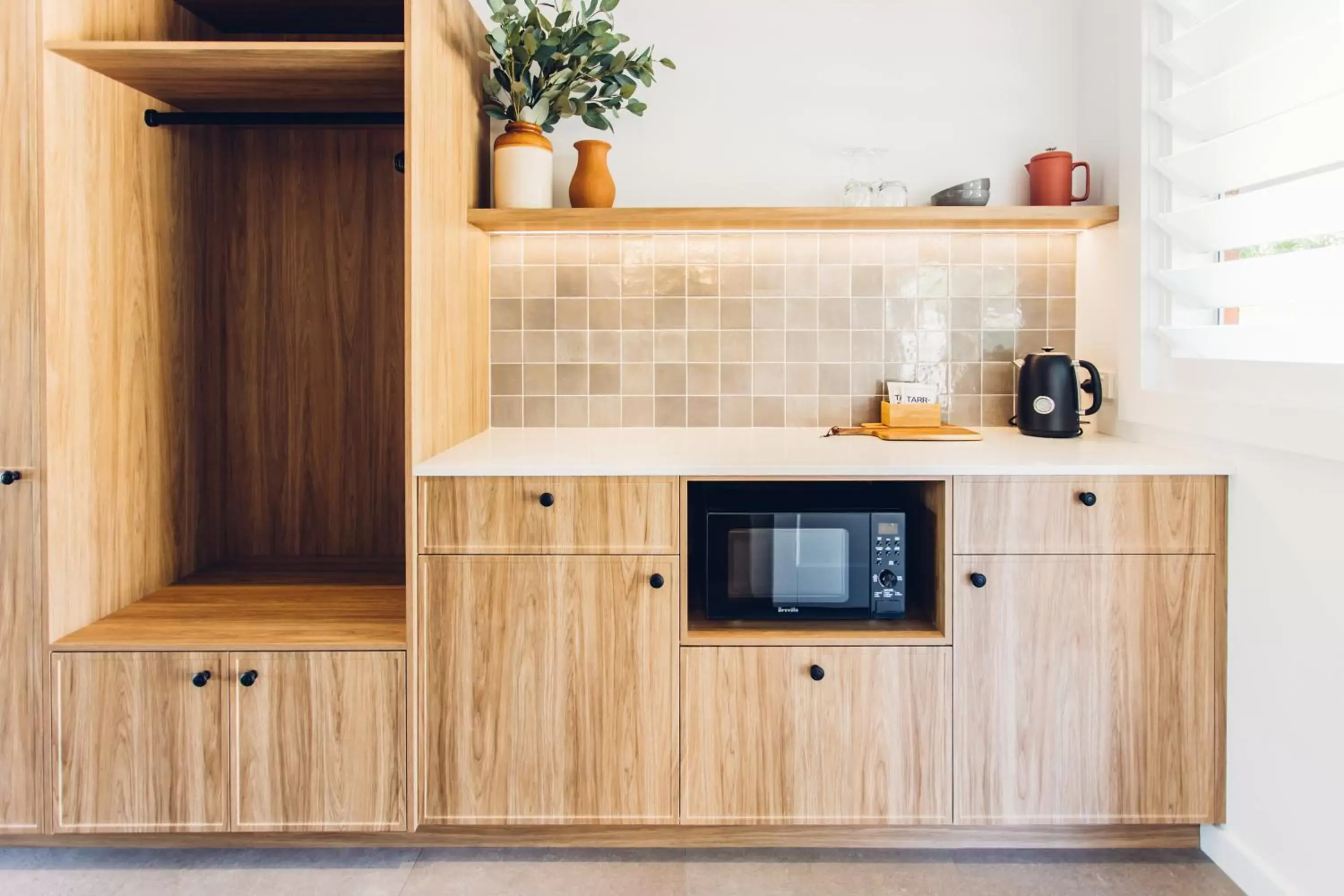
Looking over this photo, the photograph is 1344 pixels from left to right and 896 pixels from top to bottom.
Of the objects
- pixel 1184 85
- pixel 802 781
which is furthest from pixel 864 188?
pixel 802 781

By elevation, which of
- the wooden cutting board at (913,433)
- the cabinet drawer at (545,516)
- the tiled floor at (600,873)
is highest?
the wooden cutting board at (913,433)

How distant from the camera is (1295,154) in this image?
1531 millimetres

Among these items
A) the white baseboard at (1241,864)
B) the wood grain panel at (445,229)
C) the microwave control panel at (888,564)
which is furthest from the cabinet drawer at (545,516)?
the white baseboard at (1241,864)

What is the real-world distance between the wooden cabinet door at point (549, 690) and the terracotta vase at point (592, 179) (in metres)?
1.02

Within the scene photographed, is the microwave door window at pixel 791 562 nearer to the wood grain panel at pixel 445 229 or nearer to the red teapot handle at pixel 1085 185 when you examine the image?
the wood grain panel at pixel 445 229

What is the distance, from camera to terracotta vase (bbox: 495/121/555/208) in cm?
214

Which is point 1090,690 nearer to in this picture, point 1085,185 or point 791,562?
point 791,562

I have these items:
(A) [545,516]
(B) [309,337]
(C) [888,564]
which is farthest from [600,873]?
(B) [309,337]

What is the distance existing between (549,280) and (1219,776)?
204 centimetres

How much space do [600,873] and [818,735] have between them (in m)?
0.56

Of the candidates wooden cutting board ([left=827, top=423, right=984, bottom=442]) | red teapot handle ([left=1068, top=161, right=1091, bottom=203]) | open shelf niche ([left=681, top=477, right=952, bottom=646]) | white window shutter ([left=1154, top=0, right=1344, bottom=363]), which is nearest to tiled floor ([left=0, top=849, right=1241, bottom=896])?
open shelf niche ([left=681, top=477, right=952, bottom=646])

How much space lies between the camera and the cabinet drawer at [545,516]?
1731 mm

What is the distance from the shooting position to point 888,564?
181 cm

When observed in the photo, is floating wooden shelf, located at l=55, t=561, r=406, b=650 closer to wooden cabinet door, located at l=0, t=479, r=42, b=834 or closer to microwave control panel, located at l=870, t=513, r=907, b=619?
wooden cabinet door, located at l=0, t=479, r=42, b=834
